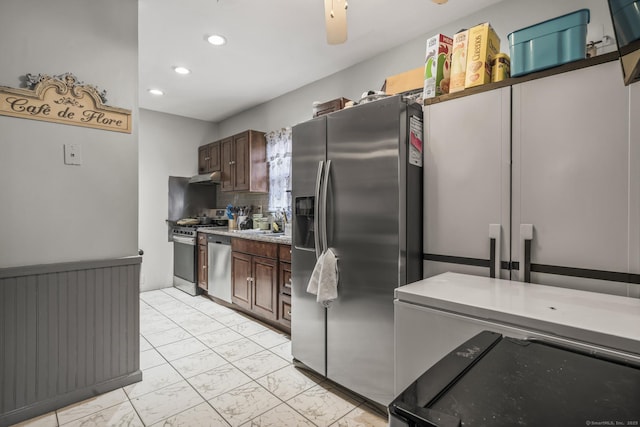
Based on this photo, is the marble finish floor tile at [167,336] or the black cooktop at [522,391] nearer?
the black cooktop at [522,391]

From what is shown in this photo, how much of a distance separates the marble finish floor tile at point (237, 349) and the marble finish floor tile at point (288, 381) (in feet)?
1.36

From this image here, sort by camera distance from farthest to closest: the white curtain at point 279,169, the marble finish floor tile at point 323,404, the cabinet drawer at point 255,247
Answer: the white curtain at point 279,169, the cabinet drawer at point 255,247, the marble finish floor tile at point 323,404

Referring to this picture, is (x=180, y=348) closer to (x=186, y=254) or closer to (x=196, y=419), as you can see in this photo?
(x=196, y=419)

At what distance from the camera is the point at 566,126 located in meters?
1.39

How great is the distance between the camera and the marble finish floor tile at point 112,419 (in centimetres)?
175

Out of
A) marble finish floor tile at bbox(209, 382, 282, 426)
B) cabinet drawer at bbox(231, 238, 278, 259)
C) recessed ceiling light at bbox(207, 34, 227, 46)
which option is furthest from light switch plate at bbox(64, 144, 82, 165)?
marble finish floor tile at bbox(209, 382, 282, 426)

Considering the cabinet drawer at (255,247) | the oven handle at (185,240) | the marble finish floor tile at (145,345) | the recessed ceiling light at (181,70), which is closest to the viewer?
the marble finish floor tile at (145,345)

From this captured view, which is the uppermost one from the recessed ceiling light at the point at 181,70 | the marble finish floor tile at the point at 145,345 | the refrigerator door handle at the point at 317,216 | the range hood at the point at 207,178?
the recessed ceiling light at the point at 181,70

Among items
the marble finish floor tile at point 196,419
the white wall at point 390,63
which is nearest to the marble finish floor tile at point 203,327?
the marble finish floor tile at point 196,419

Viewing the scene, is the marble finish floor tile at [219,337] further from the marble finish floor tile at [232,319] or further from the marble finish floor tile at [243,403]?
the marble finish floor tile at [243,403]

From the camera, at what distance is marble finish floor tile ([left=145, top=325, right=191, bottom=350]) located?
2840 millimetres

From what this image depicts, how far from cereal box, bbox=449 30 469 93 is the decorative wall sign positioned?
2211mm

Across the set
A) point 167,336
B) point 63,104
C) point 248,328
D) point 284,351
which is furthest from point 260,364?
point 63,104

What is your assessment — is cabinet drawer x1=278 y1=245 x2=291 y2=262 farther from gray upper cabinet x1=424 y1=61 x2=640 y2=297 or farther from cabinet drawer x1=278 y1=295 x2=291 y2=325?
gray upper cabinet x1=424 y1=61 x2=640 y2=297
